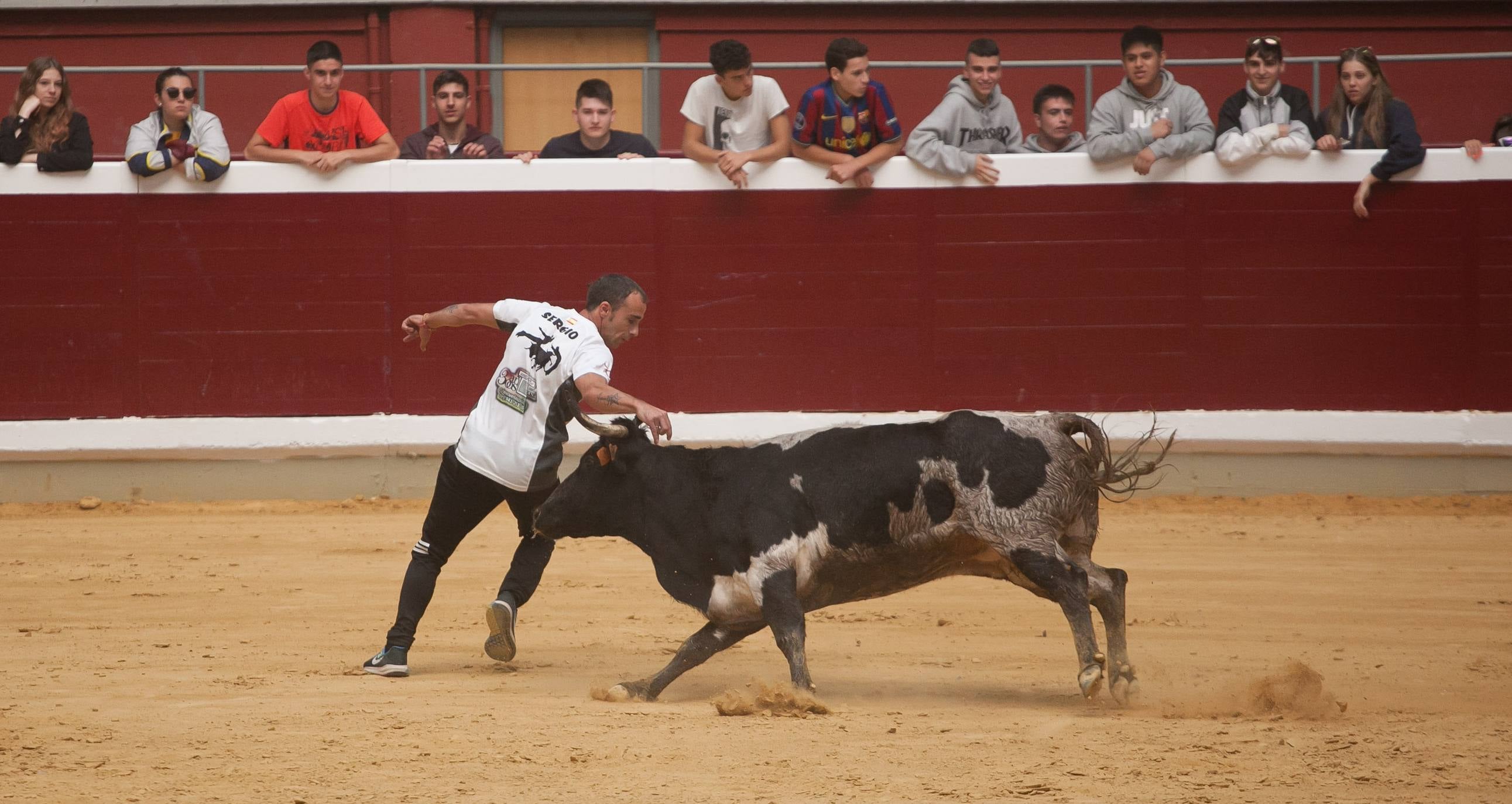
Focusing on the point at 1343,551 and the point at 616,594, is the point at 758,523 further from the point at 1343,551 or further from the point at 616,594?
the point at 1343,551

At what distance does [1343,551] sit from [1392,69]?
17.6 ft

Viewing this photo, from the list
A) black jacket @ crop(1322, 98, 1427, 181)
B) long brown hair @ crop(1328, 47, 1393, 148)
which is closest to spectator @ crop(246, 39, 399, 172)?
long brown hair @ crop(1328, 47, 1393, 148)

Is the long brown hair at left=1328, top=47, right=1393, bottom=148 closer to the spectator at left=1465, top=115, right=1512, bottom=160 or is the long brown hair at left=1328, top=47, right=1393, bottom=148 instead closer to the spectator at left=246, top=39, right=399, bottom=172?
the spectator at left=1465, top=115, right=1512, bottom=160

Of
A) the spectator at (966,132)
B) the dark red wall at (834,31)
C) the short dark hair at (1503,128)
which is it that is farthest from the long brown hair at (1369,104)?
the dark red wall at (834,31)

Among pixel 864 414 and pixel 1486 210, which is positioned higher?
pixel 1486 210

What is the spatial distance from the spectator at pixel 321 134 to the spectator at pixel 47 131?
95 cm

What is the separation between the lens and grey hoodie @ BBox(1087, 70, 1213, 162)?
845 centimetres

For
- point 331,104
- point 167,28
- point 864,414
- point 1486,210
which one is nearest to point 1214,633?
point 864,414

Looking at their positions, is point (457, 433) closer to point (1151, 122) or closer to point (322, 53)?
point (322, 53)

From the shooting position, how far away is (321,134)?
875 centimetres

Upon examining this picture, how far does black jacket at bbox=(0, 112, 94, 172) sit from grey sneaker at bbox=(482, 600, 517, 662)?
5011 mm

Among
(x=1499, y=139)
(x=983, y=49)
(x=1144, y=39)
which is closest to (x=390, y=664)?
(x=983, y=49)

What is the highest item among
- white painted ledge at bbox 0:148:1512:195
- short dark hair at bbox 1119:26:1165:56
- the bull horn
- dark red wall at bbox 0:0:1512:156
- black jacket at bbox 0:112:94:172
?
dark red wall at bbox 0:0:1512:156

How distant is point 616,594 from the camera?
659cm
